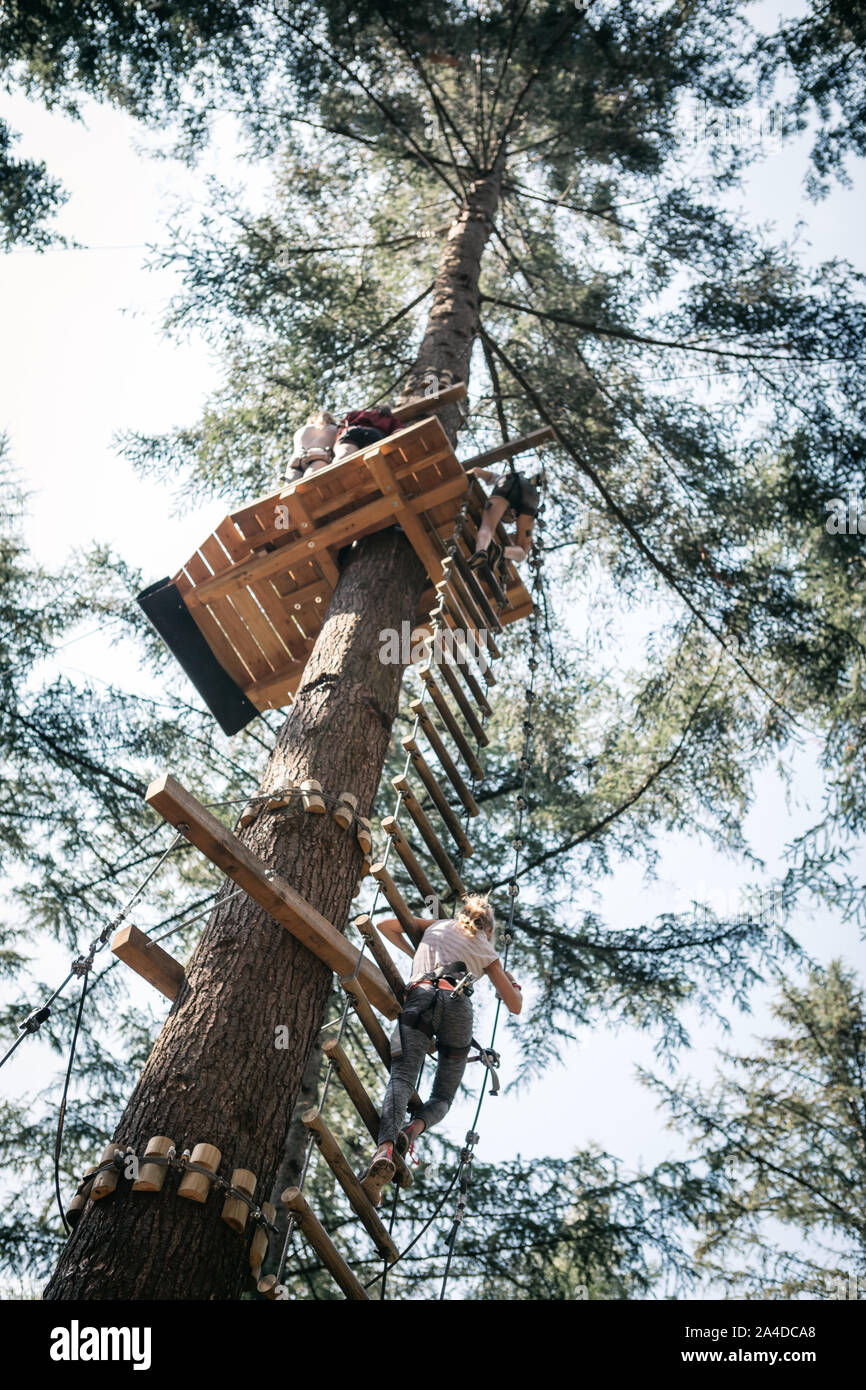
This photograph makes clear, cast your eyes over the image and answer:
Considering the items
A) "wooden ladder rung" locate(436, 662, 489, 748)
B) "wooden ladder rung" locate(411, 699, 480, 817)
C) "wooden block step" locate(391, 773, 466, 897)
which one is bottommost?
"wooden block step" locate(391, 773, 466, 897)

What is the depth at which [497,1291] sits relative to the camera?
574 cm

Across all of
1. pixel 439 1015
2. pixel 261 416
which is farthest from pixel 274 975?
pixel 261 416

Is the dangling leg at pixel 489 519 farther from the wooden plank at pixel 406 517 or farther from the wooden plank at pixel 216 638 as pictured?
the wooden plank at pixel 216 638

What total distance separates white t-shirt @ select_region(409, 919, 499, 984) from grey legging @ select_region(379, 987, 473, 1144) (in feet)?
0.57

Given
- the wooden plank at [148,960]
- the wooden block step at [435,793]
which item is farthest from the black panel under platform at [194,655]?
the wooden plank at [148,960]

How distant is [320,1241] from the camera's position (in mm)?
2916

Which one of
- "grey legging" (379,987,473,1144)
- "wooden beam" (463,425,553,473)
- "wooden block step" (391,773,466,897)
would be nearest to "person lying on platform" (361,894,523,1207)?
"grey legging" (379,987,473,1144)

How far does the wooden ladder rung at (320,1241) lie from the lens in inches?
111

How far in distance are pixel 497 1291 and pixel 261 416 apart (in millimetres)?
6059

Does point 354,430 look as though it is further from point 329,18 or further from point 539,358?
point 329,18

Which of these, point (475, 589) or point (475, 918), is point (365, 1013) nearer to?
point (475, 918)

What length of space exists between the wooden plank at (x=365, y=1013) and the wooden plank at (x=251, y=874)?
61 millimetres

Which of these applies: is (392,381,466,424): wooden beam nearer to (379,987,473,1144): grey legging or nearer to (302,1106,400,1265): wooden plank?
(379,987,473,1144): grey legging

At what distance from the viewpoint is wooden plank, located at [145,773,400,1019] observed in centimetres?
326
